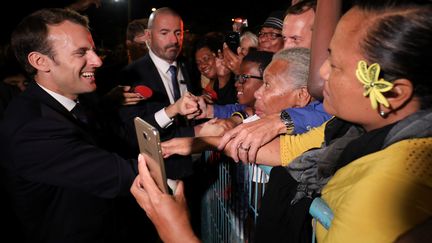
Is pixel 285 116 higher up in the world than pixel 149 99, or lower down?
higher up

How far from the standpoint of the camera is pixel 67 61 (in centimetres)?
260

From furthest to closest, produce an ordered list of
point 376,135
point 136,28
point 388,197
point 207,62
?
point 136,28 < point 207,62 < point 376,135 < point 388,197

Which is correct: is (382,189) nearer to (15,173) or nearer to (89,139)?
(89,139)

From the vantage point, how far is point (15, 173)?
2.37m

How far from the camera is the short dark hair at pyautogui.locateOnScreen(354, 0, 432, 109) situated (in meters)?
1.05

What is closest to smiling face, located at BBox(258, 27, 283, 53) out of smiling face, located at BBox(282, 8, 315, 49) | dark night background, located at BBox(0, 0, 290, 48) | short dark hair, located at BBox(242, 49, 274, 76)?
short dark hair, located at BBox(242, 49, 274, 76)

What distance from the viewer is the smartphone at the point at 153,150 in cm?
131

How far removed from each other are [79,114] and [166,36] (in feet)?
6.92

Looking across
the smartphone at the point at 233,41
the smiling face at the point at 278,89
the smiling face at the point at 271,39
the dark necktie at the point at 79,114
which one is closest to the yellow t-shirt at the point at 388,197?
the smiling face at the point at 278,89

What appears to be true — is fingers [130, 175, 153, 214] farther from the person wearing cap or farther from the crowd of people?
the person wearing cap

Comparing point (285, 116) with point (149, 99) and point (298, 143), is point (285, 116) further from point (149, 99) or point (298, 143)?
point (149, 99)

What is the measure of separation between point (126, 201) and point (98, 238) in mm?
612

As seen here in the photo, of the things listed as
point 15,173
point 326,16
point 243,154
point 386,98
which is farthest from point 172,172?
→ point 386,98

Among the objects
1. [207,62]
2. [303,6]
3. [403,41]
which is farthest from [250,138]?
[207,62]
